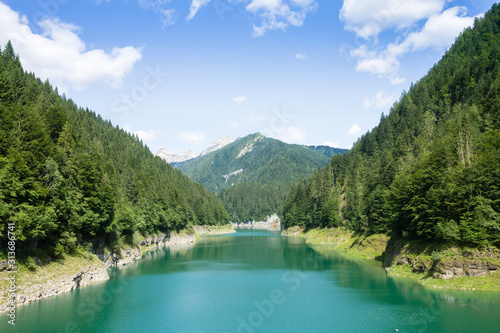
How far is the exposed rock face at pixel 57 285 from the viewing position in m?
36.2

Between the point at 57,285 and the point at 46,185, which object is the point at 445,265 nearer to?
the point at 57,285

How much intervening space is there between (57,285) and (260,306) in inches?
1089

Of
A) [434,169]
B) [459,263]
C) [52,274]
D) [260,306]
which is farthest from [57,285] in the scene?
[434,169]

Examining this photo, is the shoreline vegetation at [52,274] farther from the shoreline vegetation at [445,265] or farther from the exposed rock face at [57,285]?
the shoreline vegetation at [445,265]

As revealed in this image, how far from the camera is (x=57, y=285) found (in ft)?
139

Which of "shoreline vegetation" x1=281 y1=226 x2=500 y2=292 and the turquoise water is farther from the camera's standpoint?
"shoreline vegetation" x1=281 y1=226 x2=500 y2=292

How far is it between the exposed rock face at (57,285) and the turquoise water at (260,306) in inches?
43.5

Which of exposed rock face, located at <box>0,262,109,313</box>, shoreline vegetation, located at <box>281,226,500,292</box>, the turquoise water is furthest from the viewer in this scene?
shoreline vegetation, located at <box>281,226,500,292</box>

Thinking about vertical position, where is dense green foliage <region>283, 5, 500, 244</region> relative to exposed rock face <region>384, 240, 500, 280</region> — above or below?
above

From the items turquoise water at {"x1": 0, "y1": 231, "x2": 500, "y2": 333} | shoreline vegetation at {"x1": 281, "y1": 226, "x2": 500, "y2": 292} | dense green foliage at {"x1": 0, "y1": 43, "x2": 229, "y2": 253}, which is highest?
dense green foliage at {"x1": 0, "y1": 43, "x2": 229, "y2": 253}

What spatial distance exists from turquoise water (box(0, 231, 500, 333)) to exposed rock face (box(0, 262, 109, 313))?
110 cm

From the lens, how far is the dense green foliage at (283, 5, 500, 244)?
157ft

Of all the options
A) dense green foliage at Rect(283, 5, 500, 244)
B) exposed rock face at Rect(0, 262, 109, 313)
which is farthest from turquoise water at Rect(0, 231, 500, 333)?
dense green foliage at Rect(283, 5, 500, 244)

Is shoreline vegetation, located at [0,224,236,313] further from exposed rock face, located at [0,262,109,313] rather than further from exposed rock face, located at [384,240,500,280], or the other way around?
exposed rock face, located at [384,240,500,280]
